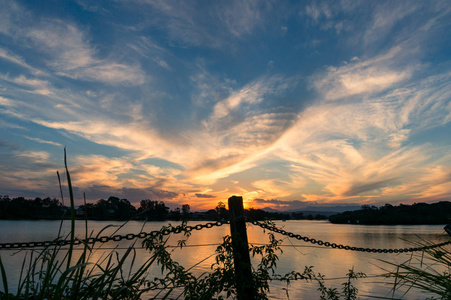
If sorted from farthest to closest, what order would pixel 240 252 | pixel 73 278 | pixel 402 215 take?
pixel 402 215, pixel 240 252, pixel 73 278

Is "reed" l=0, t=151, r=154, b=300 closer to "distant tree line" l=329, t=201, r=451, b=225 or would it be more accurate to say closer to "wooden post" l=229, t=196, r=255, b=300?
"wooden post" l=229, t=196, r=255, b=300

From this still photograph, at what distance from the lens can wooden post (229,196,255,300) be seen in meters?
3.77

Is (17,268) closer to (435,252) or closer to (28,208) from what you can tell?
(435,252)

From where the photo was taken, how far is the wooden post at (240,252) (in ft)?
12.4

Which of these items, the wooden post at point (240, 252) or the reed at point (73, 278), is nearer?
the reed at point (73, 278)

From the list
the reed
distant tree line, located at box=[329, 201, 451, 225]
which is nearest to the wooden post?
the reed

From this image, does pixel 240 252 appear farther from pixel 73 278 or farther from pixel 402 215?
pixel 402 215

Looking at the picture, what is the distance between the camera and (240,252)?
3941mm

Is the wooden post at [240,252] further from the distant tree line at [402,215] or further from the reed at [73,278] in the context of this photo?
the distant tree line at [402,215]

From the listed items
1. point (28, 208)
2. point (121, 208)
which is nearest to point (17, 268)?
point (121, 208)

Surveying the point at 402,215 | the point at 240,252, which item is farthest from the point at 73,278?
the point at 402,215

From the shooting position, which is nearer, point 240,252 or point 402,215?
point 240,252

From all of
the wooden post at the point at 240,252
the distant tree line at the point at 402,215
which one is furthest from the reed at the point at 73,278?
the distant tree line at the point at 402,215

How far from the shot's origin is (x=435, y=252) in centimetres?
262
